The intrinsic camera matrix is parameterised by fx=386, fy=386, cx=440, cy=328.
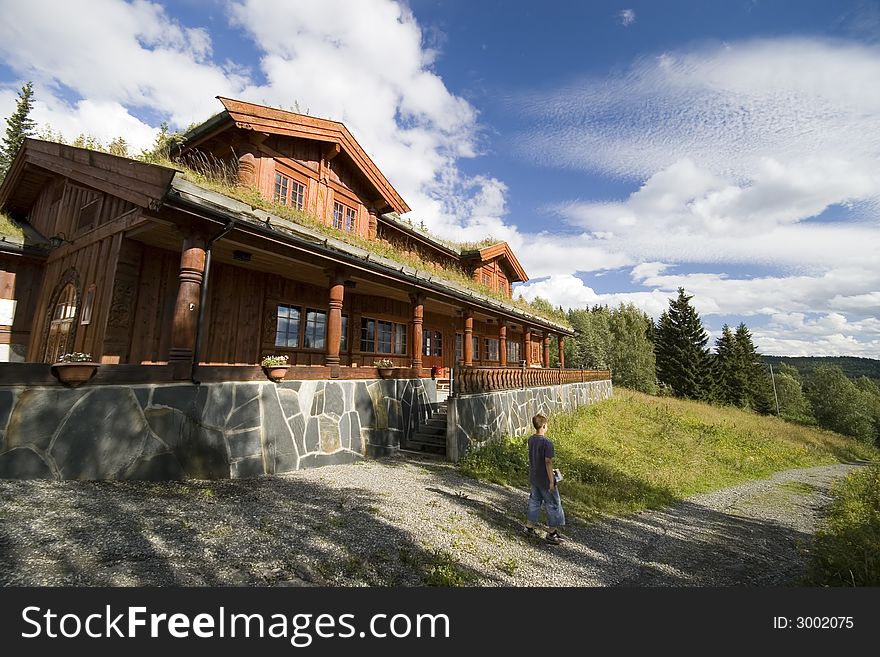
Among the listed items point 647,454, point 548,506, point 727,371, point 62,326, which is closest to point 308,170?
point 62,326

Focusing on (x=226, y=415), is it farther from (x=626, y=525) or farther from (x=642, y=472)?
(x=642, y=472)

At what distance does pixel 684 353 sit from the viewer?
38000 millimetres

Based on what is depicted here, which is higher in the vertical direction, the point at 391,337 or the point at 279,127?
the point at 279,127

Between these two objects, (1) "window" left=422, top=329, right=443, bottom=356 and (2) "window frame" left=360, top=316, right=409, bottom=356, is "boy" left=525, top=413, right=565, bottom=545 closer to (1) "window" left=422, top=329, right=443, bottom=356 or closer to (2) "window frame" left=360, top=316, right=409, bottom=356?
(2) "window frame" left=360, top=316, right=409, bottom=356

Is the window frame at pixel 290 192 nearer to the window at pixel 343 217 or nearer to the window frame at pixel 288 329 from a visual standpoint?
the window at pixel 343 217

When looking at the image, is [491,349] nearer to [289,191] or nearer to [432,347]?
[432,347]

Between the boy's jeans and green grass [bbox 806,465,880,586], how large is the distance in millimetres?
2827

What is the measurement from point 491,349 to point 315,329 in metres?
12.0

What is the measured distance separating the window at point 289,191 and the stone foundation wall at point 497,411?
775 cm

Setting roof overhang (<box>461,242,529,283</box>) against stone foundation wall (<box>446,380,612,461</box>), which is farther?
roof overhang (<box>461,242,529,283</box>)

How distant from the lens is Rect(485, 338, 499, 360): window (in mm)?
21375

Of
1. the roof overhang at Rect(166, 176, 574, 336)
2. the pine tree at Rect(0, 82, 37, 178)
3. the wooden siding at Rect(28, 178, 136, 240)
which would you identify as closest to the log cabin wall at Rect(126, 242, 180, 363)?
the wooden siding at Rect(28, 178, 136, 240)

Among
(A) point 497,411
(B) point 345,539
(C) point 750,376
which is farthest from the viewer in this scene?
(C) point 750,376

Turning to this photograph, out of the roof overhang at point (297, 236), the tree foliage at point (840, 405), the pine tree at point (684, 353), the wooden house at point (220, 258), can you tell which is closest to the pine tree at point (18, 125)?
the wooden house at point (220, 258)
